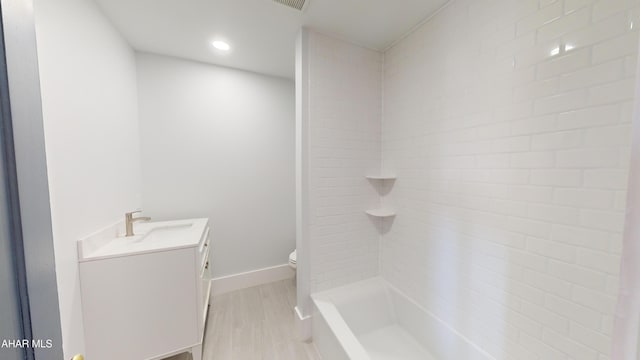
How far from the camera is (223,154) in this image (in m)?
2.28

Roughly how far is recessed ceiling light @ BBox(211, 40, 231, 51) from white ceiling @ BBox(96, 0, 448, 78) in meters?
0.05

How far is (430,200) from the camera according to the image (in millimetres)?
1521

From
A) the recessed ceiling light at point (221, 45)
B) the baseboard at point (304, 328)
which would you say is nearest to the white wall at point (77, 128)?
the recessed ceiling light at point (221, 45)

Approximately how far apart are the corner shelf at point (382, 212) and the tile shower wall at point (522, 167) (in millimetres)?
191

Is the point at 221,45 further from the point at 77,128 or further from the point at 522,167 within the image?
the point at 522,167

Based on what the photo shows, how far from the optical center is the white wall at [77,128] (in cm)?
101

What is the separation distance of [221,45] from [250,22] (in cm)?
45

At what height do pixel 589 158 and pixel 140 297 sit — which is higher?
pixel 589 158

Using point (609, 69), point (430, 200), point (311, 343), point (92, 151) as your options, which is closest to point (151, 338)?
point (311, 343)

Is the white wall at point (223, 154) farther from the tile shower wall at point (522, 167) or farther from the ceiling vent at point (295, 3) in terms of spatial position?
→ the tile shower wall at point (522, 167)

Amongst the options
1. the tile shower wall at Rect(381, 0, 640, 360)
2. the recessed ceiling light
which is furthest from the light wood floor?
the recessed ceiling light

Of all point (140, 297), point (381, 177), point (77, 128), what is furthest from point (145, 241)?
point (381, 177)

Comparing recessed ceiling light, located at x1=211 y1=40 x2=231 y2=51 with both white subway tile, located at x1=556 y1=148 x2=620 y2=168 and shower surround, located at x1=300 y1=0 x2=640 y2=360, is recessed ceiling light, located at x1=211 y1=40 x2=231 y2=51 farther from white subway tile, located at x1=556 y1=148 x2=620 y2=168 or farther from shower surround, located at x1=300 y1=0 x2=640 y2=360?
white subway tile, located at x1=556 y1=148 x2=620 y2=168

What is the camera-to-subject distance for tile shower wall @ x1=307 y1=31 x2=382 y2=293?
1.68 meters
